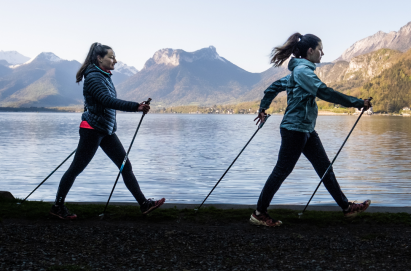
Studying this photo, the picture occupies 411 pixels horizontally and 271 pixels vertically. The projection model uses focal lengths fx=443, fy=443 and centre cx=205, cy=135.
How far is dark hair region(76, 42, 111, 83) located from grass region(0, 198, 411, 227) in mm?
1935

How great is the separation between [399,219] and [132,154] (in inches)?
782

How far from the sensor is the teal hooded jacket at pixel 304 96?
5211 millimetres

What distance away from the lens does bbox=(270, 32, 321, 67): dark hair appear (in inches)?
223

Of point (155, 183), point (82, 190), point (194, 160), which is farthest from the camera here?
point (194, 160)

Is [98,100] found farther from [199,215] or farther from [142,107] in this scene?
[199,215]

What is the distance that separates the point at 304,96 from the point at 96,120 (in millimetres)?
2666

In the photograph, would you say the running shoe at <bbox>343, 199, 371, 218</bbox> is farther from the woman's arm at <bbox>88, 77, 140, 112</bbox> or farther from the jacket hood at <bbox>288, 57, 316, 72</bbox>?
the woman's arm at <bbox>88, 77, 140, 112</bbox>

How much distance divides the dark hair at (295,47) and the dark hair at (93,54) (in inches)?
89.3

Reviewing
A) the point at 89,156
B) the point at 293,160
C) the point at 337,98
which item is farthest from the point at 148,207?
the point at 337,98

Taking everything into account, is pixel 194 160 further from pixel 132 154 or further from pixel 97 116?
pixel 97 116

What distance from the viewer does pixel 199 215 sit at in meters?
6.23

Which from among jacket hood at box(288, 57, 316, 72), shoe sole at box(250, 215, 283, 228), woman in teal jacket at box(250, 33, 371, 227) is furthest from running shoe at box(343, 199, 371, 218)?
jacket hood at box(288, 57, 316, 72)

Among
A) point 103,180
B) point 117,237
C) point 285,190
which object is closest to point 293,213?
point 117,237

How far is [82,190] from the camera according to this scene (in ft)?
40.9
